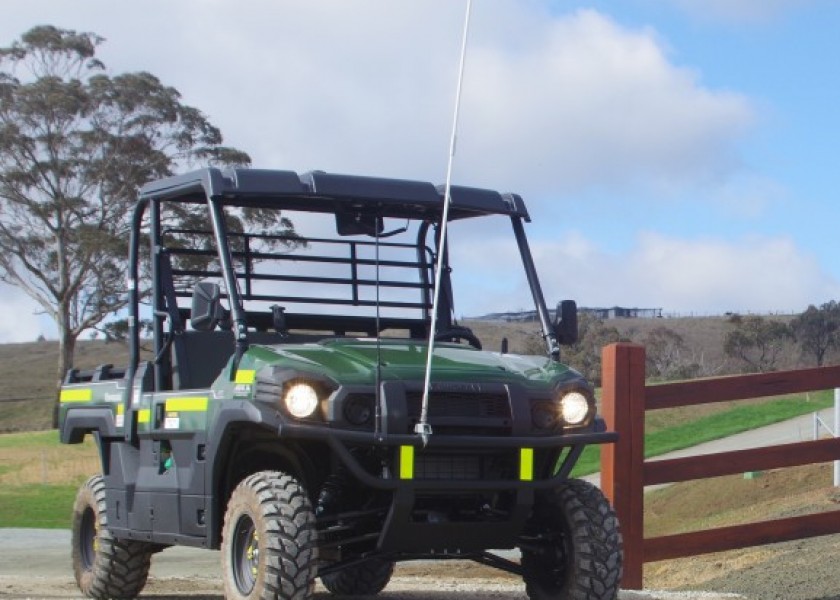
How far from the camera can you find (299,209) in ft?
27.4

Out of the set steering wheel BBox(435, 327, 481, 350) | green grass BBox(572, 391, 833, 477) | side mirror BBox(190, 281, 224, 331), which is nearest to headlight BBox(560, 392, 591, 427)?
steering wheel BBox(435, 327, 481, 350)

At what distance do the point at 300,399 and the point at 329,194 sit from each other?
1.63 m

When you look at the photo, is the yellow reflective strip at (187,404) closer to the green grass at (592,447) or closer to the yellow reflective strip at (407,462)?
the yellow reflective strip at (407,462)

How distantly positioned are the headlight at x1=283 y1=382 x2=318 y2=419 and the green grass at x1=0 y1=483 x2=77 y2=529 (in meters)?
17.6

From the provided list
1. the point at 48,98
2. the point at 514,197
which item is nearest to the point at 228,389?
the point at 514,197

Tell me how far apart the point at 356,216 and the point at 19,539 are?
37.8ft

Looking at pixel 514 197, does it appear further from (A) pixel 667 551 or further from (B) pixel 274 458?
(A) pixel 667 551

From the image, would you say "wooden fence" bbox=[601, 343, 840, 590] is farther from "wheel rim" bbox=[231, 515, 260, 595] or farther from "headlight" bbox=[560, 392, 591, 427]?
"wheel rim" bbox=[231, 515, 260, 595]

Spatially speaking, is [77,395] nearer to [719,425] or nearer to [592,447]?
[592,447]

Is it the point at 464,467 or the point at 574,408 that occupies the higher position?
the point at 574,408

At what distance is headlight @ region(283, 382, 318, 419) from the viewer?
663 centimetres

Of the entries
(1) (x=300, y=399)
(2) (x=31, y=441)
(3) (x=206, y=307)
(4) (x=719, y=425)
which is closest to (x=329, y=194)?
(3) (x=206, y=307)

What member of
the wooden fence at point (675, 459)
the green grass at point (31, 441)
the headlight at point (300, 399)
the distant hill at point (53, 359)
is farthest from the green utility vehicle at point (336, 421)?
the distant hill at point (53, 359)

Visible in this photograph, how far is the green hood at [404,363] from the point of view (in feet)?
22.4
